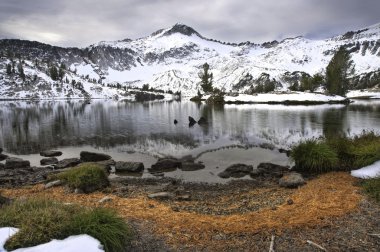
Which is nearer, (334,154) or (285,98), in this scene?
(334,154)

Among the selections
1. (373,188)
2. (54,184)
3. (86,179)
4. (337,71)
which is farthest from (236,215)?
(337,71)

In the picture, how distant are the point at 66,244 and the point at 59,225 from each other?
754mm

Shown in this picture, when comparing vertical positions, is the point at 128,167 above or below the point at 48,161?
above

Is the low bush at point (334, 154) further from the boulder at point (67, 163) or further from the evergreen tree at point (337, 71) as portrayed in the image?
the evergreen tree at point (337, 71)

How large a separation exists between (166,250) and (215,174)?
15012 millimetres

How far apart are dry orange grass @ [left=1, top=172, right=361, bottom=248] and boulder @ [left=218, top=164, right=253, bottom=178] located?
292 inches

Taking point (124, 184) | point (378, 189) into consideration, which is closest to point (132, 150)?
point (124, 184)

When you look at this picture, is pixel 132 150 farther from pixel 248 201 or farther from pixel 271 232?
pixel 271 232

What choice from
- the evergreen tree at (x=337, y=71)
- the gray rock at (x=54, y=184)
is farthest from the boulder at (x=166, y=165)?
the evergreen tree at (x=337, y=71)

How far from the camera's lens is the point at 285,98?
413ft

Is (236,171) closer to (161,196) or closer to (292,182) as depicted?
(292,182)

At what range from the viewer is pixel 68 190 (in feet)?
60.2

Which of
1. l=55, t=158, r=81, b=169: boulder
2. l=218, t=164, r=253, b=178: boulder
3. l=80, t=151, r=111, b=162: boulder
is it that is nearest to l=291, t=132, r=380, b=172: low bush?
l=218, t=164, r=253, b=178: boulder

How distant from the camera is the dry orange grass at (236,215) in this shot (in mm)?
11648
